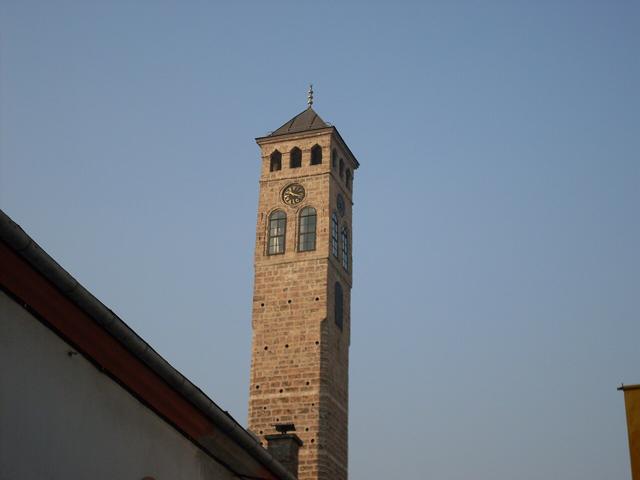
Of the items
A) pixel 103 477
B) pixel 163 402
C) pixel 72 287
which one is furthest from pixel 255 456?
pixel 72 287

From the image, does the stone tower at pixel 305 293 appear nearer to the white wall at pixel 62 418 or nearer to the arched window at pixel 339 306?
the arched window at pixel 339 306

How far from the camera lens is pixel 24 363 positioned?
7.52m

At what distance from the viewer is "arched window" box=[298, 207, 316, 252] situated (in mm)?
34094

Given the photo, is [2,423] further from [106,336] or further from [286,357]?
[286,357]

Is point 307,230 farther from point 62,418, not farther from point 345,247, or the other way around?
point 62,418

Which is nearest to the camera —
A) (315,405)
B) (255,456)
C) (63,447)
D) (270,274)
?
(63,447)

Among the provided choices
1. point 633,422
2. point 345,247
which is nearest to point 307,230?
point 345,247

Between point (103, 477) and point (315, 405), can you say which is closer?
point (103, 477)

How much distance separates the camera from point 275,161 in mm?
36750

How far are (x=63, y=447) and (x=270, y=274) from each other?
85.9 ft

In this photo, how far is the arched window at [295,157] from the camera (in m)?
36.4

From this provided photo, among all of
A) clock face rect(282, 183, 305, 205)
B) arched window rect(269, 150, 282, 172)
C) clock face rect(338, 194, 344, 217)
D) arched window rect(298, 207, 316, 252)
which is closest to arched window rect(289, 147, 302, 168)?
arched window rect(269, 150, 282, 172)

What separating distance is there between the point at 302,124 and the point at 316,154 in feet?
6.16

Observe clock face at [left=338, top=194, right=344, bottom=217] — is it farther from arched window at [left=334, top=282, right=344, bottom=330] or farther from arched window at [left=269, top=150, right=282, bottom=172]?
arched window at [left=334, top=282, right=344, bottom=330]
